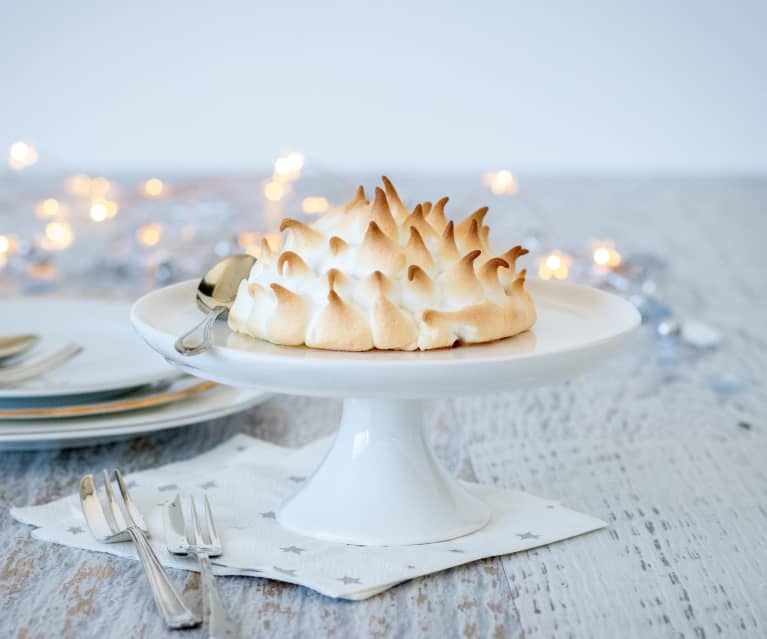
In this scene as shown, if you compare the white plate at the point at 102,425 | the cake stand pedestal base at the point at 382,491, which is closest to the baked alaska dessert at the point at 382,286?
the cake stand pedestal base at the point at 382,491

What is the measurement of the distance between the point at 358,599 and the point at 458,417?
20.5 inches

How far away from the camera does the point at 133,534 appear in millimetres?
750

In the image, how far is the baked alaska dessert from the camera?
2.37 ft

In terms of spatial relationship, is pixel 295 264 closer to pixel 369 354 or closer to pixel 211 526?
pixel 369 354

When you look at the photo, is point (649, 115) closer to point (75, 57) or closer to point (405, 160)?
point (405, 160)

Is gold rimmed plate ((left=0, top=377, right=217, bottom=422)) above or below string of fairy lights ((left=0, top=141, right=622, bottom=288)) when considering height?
above

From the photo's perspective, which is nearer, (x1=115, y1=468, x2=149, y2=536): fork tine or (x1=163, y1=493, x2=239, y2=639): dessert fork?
(x1=163, y1=493, x2=239, y2=639): dessert fork

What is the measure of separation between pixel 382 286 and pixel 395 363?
10 centimetres

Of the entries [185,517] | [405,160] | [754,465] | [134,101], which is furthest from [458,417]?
[134,101]

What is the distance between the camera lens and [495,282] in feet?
2.55

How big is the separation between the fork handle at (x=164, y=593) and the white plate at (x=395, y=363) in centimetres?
14

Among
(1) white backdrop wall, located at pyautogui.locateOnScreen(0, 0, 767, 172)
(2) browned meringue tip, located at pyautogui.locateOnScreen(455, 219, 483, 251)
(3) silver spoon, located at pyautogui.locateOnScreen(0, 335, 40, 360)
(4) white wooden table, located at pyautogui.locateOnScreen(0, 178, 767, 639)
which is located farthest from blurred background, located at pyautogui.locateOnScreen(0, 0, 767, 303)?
(2) browned meringue tip, located at pyautogui.locateOnScreen(455, 219, 483, 251)

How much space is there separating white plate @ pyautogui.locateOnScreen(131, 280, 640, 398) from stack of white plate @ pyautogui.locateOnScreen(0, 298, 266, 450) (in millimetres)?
202

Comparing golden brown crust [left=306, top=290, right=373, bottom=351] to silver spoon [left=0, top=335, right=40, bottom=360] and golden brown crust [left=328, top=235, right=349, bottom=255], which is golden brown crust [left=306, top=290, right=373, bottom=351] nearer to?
golden brown crust [left=328, top=235, right=349, bottom=255]
